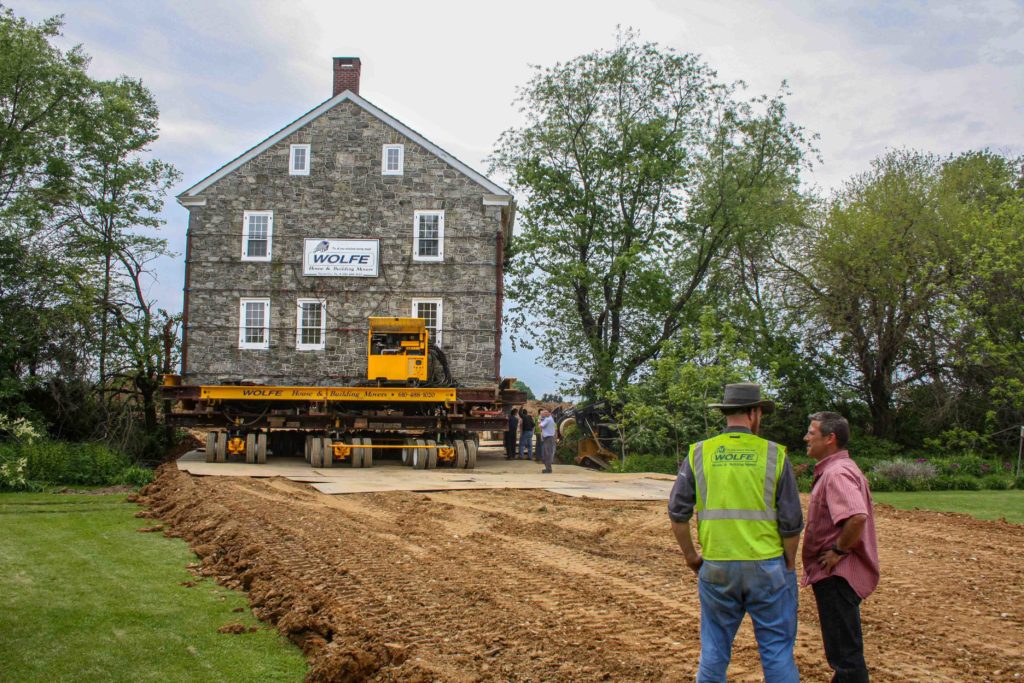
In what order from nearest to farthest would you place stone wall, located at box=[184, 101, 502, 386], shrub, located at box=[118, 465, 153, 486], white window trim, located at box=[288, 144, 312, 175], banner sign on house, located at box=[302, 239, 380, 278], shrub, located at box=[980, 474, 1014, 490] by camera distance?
shrub, located at box=[118, 465, 153, 486], shrub, located at box=[980, 474, 1014, 490], stone wall, located at box=[184, 101, 502, 386], banner sign on house, located at box=[302, 239, 380, 278], white window trim, located at box=[288, 144, 312, 175]

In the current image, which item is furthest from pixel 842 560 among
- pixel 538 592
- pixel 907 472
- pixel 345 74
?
pixel 345 74

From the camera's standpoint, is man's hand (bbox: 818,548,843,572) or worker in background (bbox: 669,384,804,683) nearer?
worker in background (bbox: 669,384,804,683)

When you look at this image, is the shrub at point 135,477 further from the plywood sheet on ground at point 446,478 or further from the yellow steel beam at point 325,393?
the yellow steel beam at point 325,393

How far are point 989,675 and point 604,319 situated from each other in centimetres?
2969

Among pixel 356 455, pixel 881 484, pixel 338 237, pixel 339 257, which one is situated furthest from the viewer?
pixel 338 237

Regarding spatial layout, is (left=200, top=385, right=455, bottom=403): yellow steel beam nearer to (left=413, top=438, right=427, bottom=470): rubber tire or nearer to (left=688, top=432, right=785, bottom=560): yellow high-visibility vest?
(left=413, top=438, right=427, bottom=470): rubber tire

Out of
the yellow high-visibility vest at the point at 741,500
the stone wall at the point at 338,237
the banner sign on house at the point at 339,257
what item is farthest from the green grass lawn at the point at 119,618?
the banner sign on house at the point at 339,257

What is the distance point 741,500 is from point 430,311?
81.6 ft

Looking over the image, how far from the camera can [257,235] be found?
30.1 metres

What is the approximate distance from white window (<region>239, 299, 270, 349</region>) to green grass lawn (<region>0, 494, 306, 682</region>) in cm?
1712

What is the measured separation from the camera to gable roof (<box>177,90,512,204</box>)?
30281 mm

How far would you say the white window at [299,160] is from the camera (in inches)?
1202

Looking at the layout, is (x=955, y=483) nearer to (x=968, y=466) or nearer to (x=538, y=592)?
(x=968, y=466)

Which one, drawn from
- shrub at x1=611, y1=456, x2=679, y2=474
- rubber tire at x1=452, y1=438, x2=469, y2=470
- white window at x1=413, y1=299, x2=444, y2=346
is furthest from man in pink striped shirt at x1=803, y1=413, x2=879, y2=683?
white window at x1=413, y1=299, x2=444, y2=346
